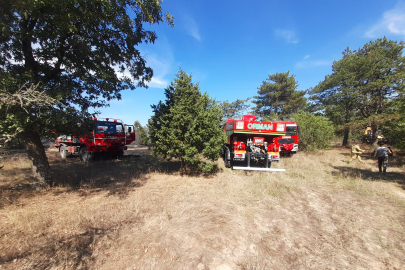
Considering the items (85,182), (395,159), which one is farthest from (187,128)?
(395,159)

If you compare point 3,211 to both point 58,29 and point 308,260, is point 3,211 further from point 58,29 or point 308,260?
point 308,260

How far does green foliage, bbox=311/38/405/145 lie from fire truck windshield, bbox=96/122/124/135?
19.1 metres

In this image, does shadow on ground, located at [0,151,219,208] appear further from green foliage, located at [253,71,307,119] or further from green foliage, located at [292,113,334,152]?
green foliage, located at [253,71,307,119]

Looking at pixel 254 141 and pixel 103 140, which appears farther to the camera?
pixel 103 140

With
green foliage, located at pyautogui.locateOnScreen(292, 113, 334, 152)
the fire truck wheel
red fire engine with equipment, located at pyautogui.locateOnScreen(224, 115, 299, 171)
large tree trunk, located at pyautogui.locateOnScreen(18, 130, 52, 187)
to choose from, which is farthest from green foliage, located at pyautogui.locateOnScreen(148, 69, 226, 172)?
green foliage, located at pyautogui.locateOnScreen(292, 113, 334, 152)

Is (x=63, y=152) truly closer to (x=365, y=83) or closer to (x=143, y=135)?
(x=143, y=135)

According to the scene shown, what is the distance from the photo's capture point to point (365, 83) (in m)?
20.6

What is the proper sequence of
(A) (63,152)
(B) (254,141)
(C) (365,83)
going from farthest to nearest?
(C) (365,83), (A) (63,152), (B) (254,141)

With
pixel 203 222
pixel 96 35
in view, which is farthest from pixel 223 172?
pixel 96 35

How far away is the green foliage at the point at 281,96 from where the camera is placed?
95.8 ft

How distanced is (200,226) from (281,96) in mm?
31835

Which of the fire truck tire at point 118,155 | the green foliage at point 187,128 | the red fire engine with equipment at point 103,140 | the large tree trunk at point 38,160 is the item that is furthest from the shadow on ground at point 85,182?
the fire truck tire at point 118,155

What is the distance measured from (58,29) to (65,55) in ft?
4.33

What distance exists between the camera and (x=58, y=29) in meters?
4.79
